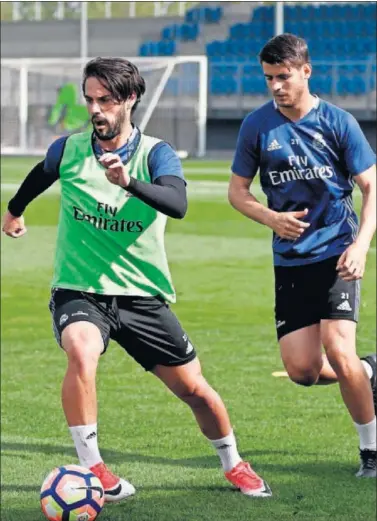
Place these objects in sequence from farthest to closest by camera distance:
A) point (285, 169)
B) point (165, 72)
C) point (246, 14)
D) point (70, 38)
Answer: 1. point (70, 38)
2. point (246, 14)
3. point (165, 72)
4. point (285, 169)

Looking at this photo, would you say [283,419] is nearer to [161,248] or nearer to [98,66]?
[161,248]

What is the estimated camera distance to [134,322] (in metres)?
5.48

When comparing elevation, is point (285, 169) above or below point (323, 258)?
above

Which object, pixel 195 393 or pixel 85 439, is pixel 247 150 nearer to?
pixel 195 393

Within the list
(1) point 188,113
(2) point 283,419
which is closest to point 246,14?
(1) point 188,113

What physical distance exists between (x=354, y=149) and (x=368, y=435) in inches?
57.5

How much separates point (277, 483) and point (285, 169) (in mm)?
1550

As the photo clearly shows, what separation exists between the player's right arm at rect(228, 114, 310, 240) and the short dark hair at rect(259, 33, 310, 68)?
1.18 ft

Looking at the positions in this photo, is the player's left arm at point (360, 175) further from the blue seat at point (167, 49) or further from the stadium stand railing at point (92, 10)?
the stadium stand railing at point (92, 10)

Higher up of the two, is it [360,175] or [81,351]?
[360,175]

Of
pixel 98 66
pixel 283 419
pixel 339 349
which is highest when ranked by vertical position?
pixel 98 66

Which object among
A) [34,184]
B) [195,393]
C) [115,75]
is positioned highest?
[115,75]

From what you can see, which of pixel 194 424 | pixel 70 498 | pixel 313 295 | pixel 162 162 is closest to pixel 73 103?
pixel 194 424

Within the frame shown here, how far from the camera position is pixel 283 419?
7.76m
